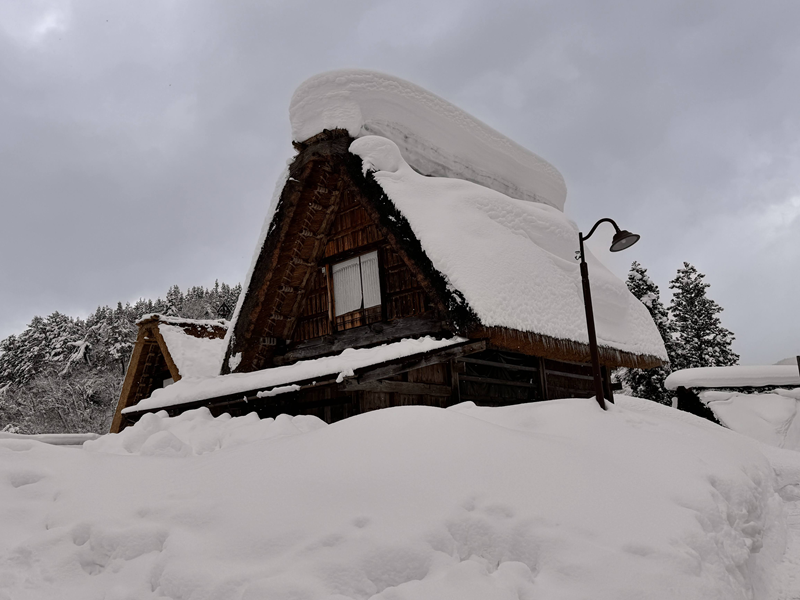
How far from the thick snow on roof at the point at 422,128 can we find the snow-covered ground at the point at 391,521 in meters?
6.35

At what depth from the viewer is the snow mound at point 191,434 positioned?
5.16 meters

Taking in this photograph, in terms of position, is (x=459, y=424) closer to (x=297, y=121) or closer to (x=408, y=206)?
(x=408, y=206)

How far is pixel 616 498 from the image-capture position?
357cm

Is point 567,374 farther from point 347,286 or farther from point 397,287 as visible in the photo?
point 347,286

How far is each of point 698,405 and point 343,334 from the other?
9.08 m

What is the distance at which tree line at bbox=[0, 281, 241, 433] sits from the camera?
83.8 ft

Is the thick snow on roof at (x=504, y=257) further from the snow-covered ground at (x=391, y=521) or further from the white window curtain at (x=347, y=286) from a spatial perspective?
the snow-covered ground at (x=391, y=521)

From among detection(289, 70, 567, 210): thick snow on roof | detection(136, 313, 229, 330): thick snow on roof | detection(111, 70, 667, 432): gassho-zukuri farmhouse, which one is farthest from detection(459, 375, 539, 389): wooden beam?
detection(136, 313, 229, 330): thick snow on roof

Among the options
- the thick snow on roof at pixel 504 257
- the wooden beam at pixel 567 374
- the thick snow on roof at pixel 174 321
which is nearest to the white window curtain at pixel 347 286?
the thick snow on roof at pixel 504 257

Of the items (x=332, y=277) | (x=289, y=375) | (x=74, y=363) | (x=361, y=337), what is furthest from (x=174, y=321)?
(x=74, y=363)

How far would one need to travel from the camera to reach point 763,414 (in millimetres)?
12164

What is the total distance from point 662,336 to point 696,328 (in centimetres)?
427

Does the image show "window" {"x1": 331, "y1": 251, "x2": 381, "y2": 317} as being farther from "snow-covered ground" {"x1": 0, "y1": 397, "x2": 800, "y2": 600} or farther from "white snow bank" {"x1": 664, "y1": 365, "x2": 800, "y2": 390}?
"white snow bank" {"x1": 664, "y1": 365, "x2": 800, "y2": 390}

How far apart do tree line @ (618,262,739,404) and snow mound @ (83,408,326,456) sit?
20.0m
